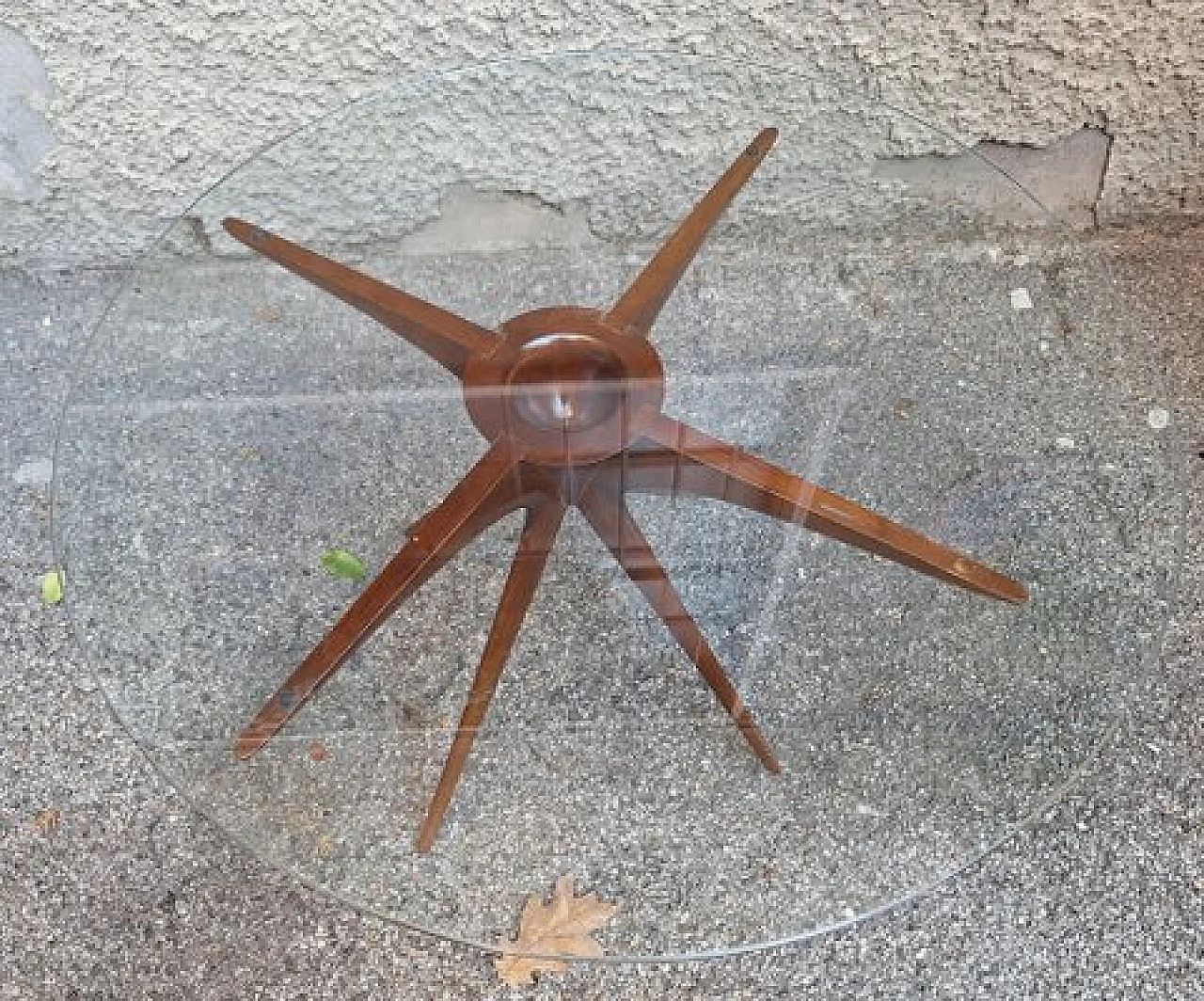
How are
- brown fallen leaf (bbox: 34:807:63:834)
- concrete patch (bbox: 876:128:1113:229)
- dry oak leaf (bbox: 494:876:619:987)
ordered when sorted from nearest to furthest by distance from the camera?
dry oak leaf (bbox: 494:876:619:987) → brown fallen leaf (bbox: 34:807:63:834) → concrete patch (bbox: 876:128:1113:229)

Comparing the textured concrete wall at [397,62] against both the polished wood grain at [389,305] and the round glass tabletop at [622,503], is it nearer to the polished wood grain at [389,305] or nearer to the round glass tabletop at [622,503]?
the round glass tabletop at [622,503]

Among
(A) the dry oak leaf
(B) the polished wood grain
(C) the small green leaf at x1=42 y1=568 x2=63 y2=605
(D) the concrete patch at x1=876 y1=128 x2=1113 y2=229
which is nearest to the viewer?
(A) the dry oak leaf

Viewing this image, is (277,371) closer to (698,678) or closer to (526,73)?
(526,73)

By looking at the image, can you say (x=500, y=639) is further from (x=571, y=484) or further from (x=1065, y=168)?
(x=1065, y=168)

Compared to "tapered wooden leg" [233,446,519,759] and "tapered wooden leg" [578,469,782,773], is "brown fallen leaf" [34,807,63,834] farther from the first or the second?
"tapered wooden leg" [578,469,782,773]

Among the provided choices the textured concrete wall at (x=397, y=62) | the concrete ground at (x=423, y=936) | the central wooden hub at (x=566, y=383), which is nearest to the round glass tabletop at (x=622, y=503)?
the central wooden hub at (x=566, y=383)

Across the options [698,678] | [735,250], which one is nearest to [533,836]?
[698,678]

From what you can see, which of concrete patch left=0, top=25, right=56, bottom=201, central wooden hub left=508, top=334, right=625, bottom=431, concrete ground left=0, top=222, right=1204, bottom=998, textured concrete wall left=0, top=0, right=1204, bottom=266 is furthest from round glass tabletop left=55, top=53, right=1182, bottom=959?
concrete patch left=0, top=25, right=56, bottom=201

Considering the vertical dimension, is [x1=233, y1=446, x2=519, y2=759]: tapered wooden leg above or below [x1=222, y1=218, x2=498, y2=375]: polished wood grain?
below
